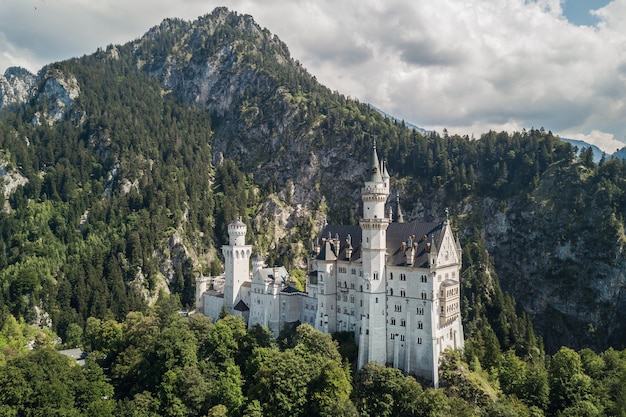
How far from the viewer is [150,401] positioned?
69562mm

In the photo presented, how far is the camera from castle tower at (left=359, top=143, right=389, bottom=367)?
73750mm

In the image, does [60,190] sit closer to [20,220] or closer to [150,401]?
[20,220]

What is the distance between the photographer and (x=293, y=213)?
603 feet

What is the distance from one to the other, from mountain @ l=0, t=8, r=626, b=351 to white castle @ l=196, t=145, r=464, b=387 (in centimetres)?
4872

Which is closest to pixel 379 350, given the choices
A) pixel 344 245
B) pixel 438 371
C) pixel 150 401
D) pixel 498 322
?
pixel 438 371

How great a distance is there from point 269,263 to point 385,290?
3556 inches

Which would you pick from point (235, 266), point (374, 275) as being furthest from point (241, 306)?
point (374, 275)

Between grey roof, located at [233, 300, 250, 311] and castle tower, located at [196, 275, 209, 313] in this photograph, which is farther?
castle tower, located at [196, 275, 209, 313]

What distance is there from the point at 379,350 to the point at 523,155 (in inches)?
4366

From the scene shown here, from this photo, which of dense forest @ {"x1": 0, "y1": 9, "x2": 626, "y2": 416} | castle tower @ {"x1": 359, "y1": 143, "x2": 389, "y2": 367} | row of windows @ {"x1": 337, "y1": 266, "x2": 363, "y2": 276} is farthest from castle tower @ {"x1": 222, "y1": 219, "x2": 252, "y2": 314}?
castle tower @ {"x1": 359, "y1": 143, "x2": 389, "y2": 367}

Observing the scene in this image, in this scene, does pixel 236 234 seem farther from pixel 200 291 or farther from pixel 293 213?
pixel 293 213

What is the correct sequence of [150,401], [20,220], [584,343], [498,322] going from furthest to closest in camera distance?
[20,220], [584,343], [498,322], [150,401]

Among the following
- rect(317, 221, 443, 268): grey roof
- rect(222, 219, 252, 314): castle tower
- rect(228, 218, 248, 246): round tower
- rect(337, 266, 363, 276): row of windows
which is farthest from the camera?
rect(228, 218, 248, 246): round tower

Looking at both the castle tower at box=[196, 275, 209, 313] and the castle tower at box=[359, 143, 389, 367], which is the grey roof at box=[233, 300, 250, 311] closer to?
the castle tower at box=[196, 275, 209, 313]
